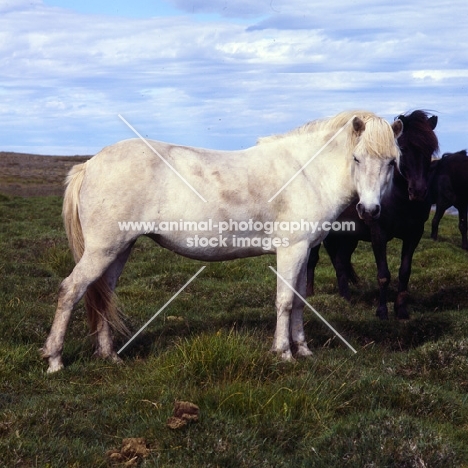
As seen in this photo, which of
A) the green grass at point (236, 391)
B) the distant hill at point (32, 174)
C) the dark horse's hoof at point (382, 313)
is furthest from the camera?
the distant hill at point (32, 174)

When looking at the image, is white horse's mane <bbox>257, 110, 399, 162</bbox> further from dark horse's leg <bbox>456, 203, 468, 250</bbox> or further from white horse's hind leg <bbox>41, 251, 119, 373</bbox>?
dark horse's leg <bbox>456, 203, 468, 250</bbox>

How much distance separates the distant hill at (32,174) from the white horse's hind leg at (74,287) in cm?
3021

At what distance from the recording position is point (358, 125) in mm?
6766

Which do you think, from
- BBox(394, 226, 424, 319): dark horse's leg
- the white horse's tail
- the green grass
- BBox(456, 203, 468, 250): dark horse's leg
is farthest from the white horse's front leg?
BBox(456, 203, 468, 250): dark horse's leg

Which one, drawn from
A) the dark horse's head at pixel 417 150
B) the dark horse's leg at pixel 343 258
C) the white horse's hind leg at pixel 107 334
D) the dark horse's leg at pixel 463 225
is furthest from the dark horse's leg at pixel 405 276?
the dark horse's leg at pixel 463 225

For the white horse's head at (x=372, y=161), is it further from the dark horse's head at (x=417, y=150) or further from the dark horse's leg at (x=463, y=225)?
the dark horse's leg at (x=463, y=225)

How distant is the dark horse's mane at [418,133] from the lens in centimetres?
911

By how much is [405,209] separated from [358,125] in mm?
3151

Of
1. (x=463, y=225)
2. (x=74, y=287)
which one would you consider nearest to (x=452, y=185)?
(x=463, y=225)

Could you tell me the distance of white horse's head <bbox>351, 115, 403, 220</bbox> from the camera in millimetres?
6512

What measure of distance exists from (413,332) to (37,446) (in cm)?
504

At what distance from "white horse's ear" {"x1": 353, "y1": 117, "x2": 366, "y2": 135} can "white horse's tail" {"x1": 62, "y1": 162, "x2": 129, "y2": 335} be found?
2.65 meters

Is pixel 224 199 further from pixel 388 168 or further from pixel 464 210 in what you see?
pixel 464 210

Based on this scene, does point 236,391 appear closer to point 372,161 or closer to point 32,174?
point 372,161
